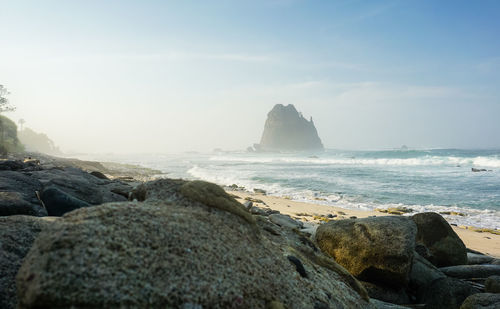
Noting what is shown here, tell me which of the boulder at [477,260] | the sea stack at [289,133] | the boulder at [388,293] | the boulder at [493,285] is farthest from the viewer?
the sea stack at [289,133]

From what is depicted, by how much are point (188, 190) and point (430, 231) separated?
6008 millimetres

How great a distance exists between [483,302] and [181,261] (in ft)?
13.0

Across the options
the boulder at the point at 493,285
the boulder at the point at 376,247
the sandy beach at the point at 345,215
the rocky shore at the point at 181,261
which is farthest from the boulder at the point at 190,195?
the sandy beach at the point at 345,215

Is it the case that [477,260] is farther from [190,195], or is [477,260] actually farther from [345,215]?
Answer: [190,195]

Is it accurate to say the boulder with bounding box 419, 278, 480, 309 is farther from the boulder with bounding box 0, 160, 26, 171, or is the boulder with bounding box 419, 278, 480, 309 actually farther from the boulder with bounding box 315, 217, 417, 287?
the boulder with bounding box 0, 160, 26, 171

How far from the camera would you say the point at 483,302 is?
368cm

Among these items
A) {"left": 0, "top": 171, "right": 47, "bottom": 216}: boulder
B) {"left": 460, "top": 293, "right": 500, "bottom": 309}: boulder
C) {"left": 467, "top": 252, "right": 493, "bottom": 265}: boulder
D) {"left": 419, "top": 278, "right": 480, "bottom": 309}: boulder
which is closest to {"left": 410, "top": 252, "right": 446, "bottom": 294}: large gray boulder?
→ {"left": 419, "top": 278, "right": 480, "bottom": 309}: boulder

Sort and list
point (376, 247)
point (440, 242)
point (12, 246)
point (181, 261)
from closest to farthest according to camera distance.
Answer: point (181, 261) < point (12, 246) < point (376, 247) < point (440, 242)

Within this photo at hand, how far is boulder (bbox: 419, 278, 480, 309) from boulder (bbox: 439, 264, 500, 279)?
125cm

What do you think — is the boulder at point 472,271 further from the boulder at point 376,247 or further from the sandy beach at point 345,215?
the sandy beach at point 345,215

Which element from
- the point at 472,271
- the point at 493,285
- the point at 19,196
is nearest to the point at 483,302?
the point at 493,285

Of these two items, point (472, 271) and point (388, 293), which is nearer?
point (388, 293)

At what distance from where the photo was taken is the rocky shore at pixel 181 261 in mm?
1700

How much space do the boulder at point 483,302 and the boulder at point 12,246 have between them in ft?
16.2
